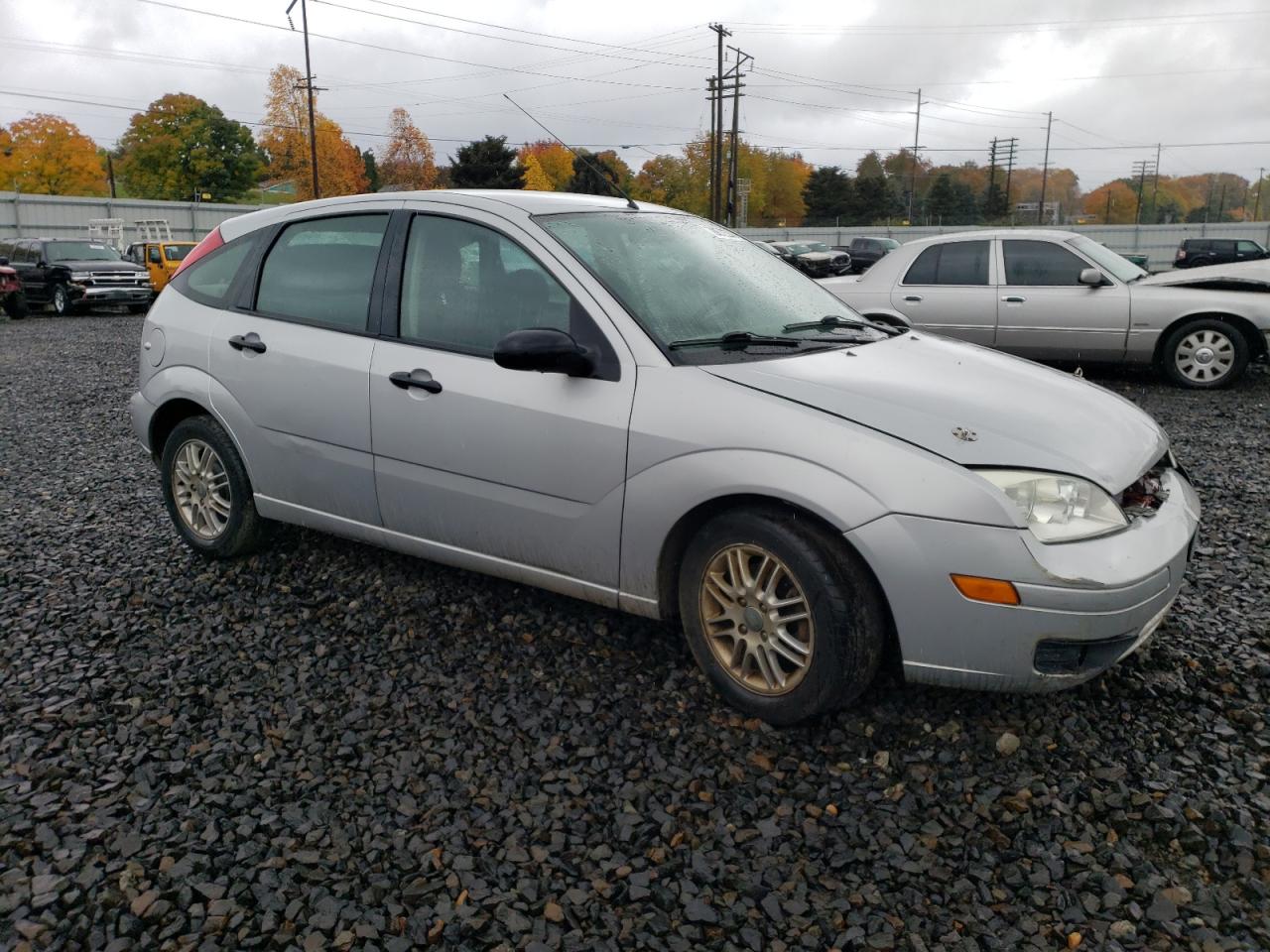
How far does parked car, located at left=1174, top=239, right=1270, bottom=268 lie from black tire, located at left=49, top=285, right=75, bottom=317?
29.3m

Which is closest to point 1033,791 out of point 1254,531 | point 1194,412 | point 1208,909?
point 1208,909

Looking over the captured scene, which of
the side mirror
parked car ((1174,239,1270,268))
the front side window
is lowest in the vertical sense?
the side mirror

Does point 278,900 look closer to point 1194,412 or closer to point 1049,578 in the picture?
point 1049,578

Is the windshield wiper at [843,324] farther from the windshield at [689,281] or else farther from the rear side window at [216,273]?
the rear side window at [216,273]

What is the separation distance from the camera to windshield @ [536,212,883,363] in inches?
141

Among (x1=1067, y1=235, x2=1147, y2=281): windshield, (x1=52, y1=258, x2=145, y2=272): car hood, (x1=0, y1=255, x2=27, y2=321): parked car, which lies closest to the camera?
(x1=1067, y1=235, x2=1147, y2=281): windshield

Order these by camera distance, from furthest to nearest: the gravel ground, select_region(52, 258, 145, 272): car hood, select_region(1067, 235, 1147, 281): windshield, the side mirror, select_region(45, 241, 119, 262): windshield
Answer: select_region(45, 241, 119, 262): windshield → select_region(52, 258, 145, 272): car hood → select_region(1067, 235, 1147, 281): windshield → the side mirror → the gravel ground

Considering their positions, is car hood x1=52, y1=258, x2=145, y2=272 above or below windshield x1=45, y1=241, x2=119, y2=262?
below

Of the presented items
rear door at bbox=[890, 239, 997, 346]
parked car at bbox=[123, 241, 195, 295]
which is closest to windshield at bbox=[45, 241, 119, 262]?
parked car at bbox=[123, 241, 195, 295]

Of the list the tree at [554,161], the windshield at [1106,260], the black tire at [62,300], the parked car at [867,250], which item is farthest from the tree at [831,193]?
the windshield at [1106,260]

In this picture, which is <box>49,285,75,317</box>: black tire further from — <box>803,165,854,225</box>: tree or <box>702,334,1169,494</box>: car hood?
<box>803,165,854,225</box>: tree

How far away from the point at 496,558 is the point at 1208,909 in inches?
96.2

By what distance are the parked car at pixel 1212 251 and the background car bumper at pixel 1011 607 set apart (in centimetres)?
3034

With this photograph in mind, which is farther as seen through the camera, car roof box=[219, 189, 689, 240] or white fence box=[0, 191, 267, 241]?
white fence box=[0, 191, 267, 241]
